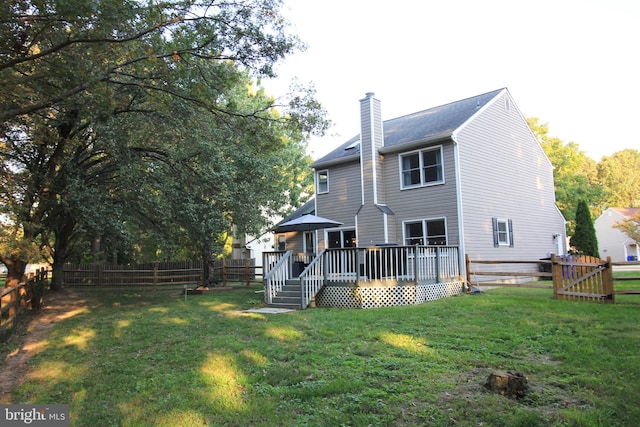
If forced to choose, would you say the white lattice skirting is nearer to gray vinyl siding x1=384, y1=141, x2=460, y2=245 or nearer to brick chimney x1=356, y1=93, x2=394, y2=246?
gray vinyl siding x1=384, y1=141, x2=460, y2=245

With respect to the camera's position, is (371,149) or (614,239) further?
(614,239)

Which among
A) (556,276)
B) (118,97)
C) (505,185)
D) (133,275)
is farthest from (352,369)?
(133,275)

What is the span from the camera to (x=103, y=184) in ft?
44.9

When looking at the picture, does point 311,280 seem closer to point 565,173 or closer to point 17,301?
point 17,301

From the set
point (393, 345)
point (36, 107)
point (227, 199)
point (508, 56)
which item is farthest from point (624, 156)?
point (36, 107)

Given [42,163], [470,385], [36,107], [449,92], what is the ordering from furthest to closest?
[449,92]
[42,163]
[36,107]
[470,385]

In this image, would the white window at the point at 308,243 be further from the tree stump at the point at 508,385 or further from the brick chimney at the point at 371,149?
the tree stump at the point at 508,385

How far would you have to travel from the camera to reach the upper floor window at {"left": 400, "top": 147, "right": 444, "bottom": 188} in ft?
48.6

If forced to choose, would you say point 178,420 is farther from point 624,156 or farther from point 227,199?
point 624,156

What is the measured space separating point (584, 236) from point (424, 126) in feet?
→ 36.3

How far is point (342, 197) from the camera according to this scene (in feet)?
56.3

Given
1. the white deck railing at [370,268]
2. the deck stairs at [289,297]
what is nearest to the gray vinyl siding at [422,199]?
the white deck railing at [370,268]

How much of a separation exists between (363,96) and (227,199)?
6621 millimetres

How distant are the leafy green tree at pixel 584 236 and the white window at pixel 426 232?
10.3 metres
